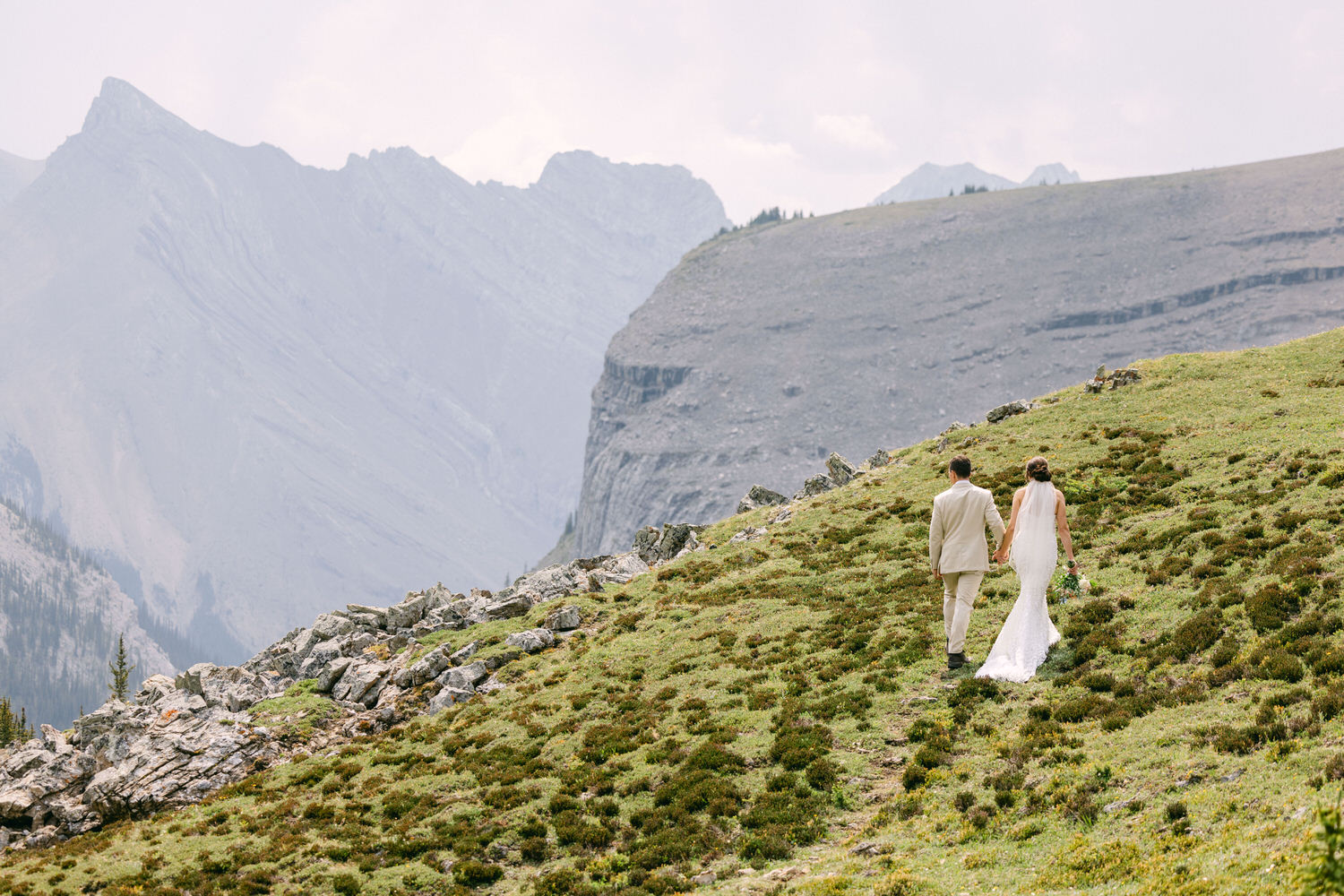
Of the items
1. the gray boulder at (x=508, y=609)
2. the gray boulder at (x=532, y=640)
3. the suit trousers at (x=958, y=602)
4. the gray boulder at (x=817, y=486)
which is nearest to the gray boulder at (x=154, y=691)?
the gray boulder at (x=508, y=609)

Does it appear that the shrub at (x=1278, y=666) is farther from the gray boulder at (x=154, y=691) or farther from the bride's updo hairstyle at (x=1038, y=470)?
the gray boulder at (x=154, y=691)

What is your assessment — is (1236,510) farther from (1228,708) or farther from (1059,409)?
(1059,409)

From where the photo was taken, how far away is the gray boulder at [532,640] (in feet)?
131

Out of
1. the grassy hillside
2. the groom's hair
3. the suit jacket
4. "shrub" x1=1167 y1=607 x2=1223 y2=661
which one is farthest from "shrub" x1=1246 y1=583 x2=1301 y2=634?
the groom's hair

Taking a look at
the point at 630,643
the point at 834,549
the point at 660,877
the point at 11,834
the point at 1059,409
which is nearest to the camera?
the point at 660,877

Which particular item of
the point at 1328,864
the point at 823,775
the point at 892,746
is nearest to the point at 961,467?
the point at 892,746

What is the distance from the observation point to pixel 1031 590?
2367 centimetres

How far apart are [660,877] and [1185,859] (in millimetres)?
9983

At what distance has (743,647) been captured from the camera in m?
32.5

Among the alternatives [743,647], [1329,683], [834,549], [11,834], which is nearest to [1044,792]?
[1329,683]

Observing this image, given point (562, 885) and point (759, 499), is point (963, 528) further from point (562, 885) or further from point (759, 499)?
point (759, 499)

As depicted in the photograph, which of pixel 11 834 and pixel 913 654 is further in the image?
pixel 11 834

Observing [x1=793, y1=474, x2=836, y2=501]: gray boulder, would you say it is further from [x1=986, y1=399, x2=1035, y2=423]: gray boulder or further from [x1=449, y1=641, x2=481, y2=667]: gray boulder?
[x1=449, y1=641, x2=481, y2=667]: gray boulder

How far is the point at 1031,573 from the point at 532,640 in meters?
23.5
